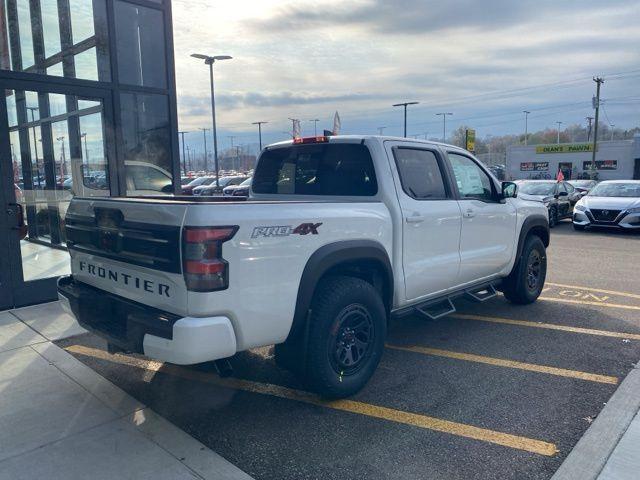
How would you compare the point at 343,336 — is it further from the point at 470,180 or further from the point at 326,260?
the point at 470,180

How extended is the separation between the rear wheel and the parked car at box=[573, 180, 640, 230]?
460 inches

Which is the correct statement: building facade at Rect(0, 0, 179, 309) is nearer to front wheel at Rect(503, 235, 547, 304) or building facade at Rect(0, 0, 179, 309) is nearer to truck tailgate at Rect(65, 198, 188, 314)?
truck tailgate at Rect(65, 198, 188, 314)

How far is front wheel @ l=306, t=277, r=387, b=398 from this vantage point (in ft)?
11.6

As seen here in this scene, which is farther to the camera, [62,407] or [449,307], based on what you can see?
[449,307]

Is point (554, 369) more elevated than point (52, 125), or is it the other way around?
point (52, 125)

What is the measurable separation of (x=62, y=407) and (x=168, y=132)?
4.98 meters

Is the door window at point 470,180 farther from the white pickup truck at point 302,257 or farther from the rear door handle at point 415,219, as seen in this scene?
the rear door handle at point 415,219

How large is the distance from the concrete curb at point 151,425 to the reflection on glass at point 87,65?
153 inches

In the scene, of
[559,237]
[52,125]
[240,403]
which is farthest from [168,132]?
[559,237]

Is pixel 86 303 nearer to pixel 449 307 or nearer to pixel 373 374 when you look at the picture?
pixel 373 374

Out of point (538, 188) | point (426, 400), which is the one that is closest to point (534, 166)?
point (538, 188)

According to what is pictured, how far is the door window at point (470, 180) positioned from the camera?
17.1ft

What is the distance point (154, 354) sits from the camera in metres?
3.06

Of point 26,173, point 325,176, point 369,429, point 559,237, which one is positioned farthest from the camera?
point 559,237
